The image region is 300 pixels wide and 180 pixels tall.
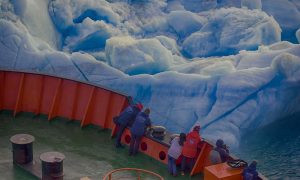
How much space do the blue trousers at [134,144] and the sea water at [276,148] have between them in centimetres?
465

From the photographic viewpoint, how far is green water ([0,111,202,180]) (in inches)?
256

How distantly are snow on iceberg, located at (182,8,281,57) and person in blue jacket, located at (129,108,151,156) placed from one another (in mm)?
5525

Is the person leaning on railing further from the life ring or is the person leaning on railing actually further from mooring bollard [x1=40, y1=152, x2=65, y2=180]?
mooring bollard [x1=40, y1=152, x2=65, y2=180]

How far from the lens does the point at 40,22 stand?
39.4 feet

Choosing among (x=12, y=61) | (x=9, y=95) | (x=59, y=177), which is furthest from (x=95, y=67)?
(x=59, y=177)

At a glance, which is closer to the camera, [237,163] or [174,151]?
[237,163]

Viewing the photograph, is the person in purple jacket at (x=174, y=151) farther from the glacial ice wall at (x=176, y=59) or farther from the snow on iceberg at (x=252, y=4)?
the snow on iceberg at (x=252, y=4)

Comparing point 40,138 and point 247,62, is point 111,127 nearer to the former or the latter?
point 40,138

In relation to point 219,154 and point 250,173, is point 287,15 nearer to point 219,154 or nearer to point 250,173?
point 219,154

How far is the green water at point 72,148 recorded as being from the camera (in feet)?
21.4

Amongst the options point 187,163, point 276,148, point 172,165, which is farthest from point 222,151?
point 276,148

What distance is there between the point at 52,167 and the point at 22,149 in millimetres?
798

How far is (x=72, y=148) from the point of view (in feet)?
23.9

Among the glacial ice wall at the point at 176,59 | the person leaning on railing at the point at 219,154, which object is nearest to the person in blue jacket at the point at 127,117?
the person leaning on railing at the point at 219,154
